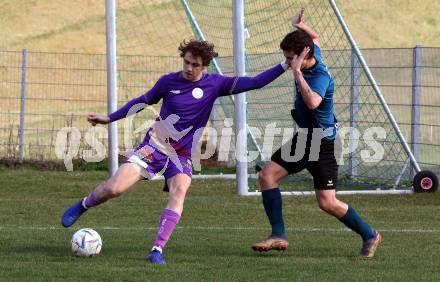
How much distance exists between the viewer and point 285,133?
17641mm

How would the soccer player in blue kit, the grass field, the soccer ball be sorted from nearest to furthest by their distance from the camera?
the grass field
the soccer ball
the soccer player in blue kit

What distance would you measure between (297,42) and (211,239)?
239 centimetres

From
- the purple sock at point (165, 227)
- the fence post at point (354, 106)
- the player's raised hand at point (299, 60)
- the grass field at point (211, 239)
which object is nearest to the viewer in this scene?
the grass field at point (211, 239)

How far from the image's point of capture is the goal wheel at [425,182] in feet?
49.1

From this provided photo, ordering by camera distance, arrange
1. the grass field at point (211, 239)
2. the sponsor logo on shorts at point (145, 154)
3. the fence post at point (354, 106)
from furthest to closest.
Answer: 1. the fence post at point (354, 106)
2. the sponsor logo on shorts at point (145, 154)
3. the grass field at point (211, 239)

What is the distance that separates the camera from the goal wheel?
49.1ft

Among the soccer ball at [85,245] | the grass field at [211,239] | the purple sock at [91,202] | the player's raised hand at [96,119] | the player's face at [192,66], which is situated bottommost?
the grass field at [211,239]

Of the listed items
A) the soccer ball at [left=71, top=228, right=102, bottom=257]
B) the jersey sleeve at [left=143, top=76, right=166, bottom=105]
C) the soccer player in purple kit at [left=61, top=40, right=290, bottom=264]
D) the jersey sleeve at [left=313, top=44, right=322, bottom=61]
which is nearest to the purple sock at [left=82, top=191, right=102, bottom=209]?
the soccer player in purple kit at [left=61, top=40, right=290, bottom=264]

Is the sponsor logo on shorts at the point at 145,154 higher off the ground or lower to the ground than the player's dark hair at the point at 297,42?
lower

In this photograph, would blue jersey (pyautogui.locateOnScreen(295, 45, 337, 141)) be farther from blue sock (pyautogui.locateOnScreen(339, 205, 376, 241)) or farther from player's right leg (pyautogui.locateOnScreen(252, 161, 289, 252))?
blue sock (pyautogui.locateOnScreen(339, 205, 376, 241))

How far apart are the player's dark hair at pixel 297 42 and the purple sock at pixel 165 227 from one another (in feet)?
5.59

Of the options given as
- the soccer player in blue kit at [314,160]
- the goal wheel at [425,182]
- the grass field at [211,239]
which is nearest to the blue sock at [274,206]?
→ the soccer player in blue kit at [314,160]

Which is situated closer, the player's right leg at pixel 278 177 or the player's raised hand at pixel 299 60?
the player's raised hand at pixel 299 60

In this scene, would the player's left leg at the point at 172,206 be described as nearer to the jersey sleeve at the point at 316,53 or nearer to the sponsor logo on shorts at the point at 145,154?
the sponsor logo on shorts at the point at 145,154
